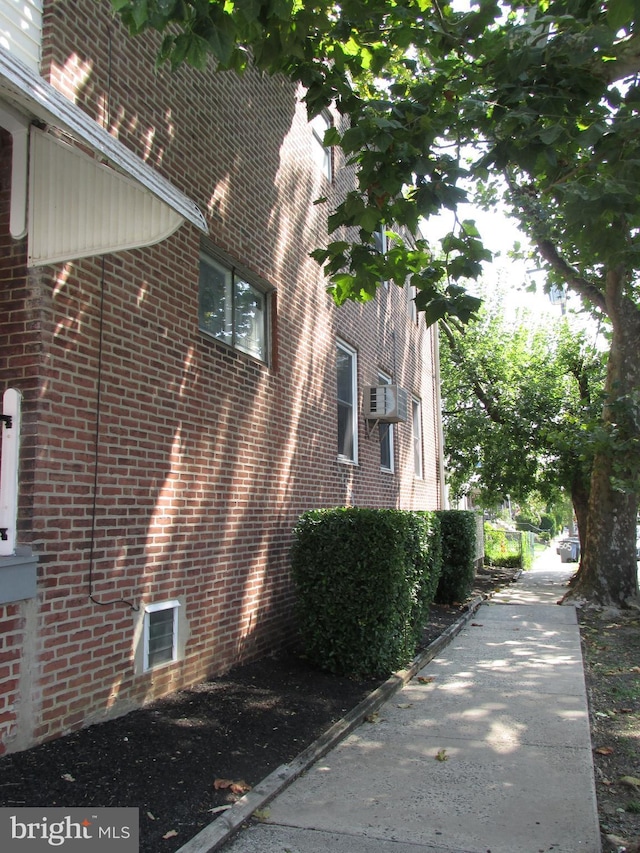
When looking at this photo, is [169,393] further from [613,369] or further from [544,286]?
[544,286]

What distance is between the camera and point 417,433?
590 inches

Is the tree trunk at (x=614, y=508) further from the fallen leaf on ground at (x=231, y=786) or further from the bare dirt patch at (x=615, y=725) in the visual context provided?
the fallen leaf on ground at (x=231, y=786)

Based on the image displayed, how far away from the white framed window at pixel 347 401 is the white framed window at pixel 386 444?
1442 mm

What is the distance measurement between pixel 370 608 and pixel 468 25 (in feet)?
15.5

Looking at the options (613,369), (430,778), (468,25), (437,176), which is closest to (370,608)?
(430,778)

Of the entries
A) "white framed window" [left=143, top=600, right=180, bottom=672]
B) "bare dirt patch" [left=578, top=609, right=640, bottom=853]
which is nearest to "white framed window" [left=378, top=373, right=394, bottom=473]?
"bare dirt patch" [left=578, top=609, right=640, bottom=853]

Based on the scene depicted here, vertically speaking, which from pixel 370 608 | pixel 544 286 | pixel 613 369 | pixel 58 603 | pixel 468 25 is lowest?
pixel 370 608

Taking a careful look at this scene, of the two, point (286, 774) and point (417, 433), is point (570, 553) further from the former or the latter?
point (286, 774)

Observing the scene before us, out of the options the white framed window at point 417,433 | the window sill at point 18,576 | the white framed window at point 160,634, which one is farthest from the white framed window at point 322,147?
the window sill at point 18,576

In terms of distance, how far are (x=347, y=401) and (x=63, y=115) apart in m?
7.08

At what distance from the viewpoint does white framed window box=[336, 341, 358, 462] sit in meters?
9.89

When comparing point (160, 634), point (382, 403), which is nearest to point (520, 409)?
point (382, 403)

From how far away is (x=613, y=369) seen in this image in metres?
12.8

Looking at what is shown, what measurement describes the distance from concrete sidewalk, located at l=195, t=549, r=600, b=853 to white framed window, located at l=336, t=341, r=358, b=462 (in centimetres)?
375
